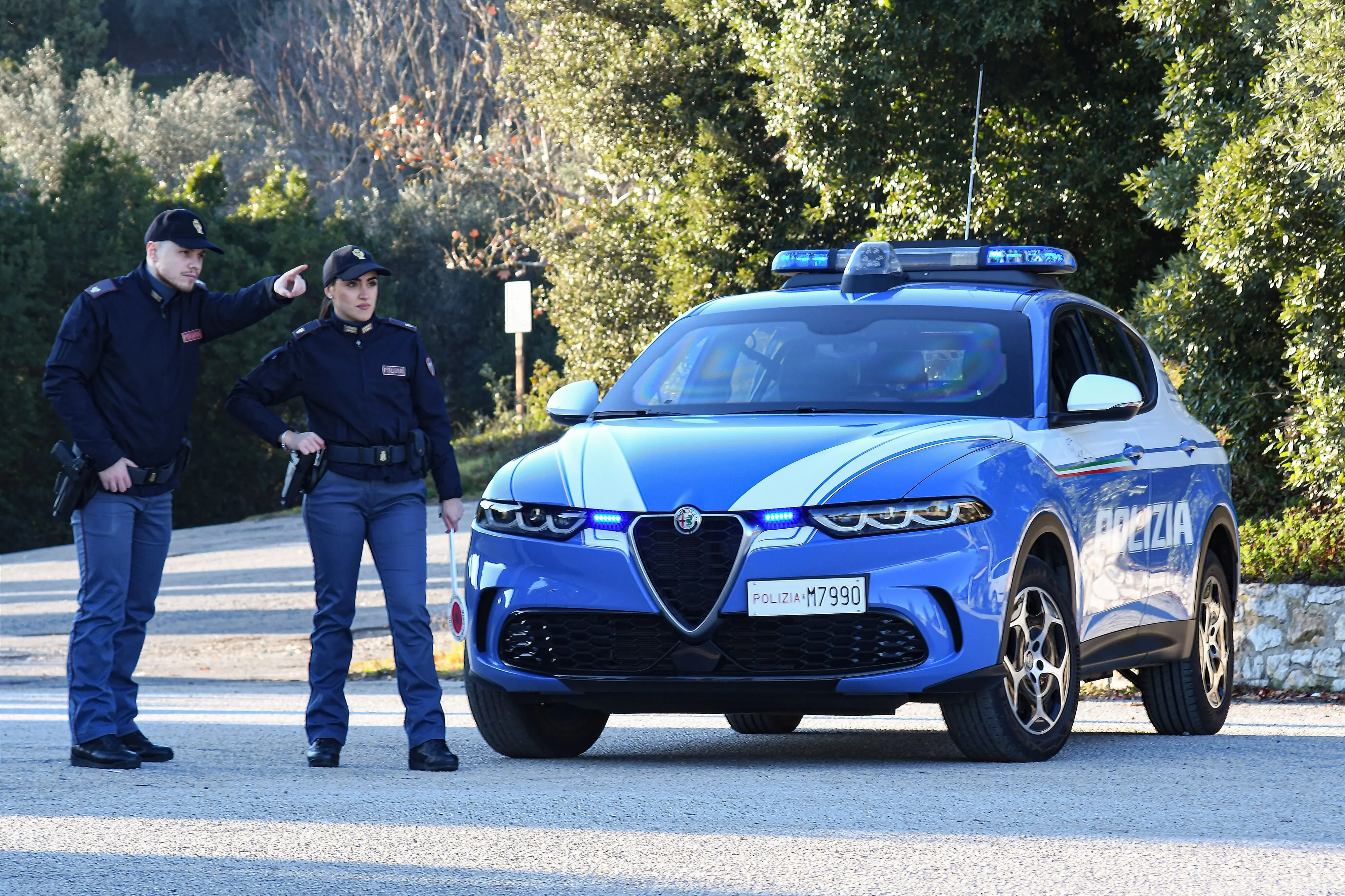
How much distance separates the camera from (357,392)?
703cm

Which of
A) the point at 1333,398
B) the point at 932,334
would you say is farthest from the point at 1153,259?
the point at 932,334

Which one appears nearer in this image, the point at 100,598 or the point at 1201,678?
the point at 100,598

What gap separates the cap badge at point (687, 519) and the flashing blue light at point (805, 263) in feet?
7.42

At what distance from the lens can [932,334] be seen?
7.51m

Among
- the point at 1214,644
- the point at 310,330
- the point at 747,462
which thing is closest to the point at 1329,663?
the point at 1214,644

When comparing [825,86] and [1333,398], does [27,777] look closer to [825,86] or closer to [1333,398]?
[1333,398]

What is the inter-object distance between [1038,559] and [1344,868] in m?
2.11

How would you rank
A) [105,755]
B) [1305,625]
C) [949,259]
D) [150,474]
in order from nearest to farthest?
[105,755] < [150,474] < [949,259] < [1305,625]

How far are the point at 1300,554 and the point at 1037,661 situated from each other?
15.8 feet

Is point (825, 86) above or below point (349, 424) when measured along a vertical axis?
above

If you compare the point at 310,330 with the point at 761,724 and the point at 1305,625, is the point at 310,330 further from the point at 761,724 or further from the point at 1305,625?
the point at 1305,625

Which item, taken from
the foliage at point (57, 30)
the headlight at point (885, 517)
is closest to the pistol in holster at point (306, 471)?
the headlight at point (885, 517)

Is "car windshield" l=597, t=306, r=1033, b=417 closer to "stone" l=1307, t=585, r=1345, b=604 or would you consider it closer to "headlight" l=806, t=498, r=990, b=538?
"headlight" l=806, t=498, r=990, b=538

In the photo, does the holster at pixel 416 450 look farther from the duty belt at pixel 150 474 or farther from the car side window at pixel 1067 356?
the car side window at pixel 1067 356
